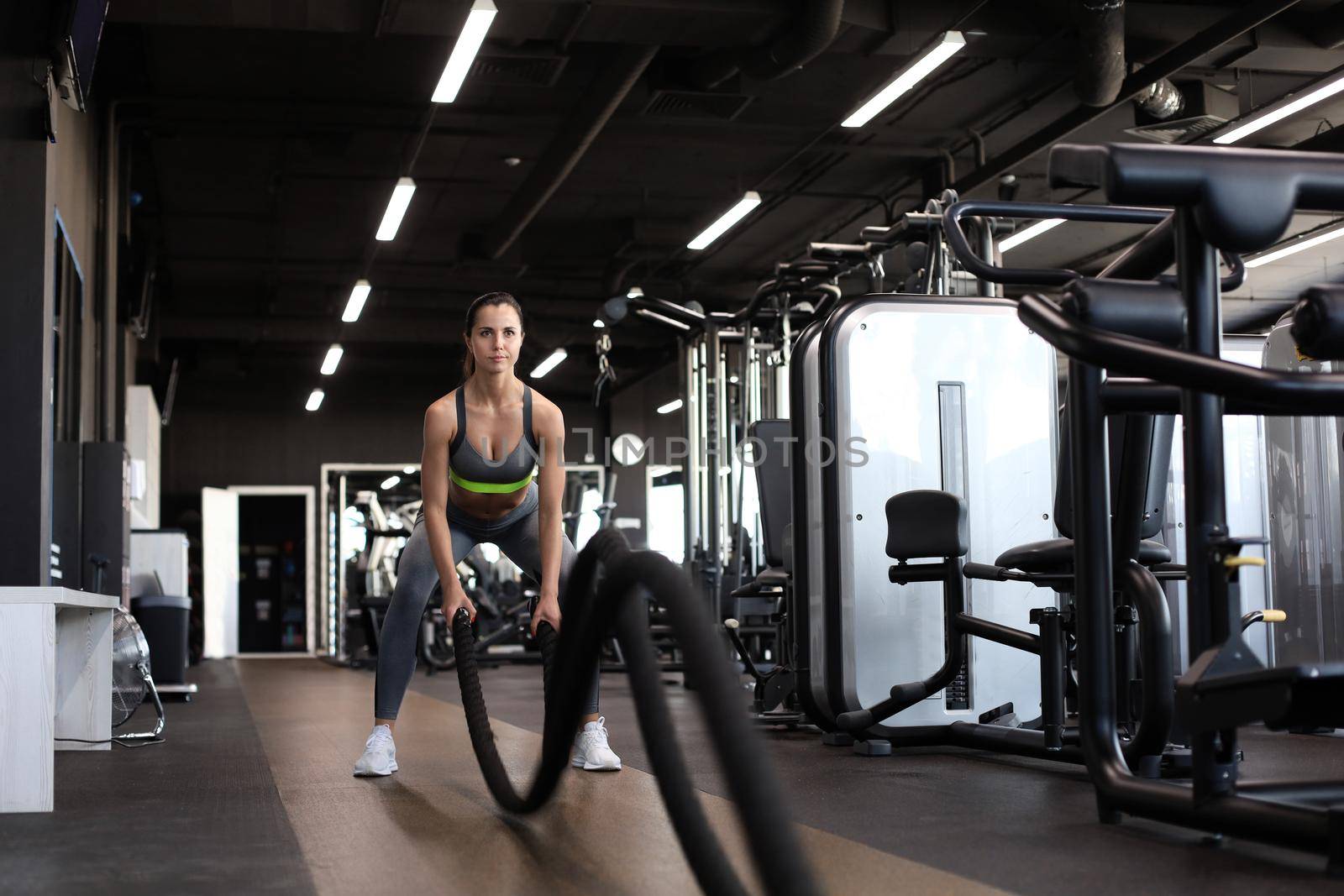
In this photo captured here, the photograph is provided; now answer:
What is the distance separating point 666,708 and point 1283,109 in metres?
7.41

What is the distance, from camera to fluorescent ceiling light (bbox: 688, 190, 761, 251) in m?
9.56

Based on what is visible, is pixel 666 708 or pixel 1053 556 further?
pixel 1053 556

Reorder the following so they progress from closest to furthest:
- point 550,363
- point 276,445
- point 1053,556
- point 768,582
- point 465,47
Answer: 1. point 1053,556
2. point 768,582
3. point 465,47
4. point 550,363
5. point 276,445

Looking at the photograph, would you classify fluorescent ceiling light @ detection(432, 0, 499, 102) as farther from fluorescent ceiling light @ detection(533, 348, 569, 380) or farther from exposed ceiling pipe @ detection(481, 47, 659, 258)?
fluorescent ceiling light @ detection(533, 348, 569, 380)

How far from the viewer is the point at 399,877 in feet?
6.68

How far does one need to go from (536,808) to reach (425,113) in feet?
23.1

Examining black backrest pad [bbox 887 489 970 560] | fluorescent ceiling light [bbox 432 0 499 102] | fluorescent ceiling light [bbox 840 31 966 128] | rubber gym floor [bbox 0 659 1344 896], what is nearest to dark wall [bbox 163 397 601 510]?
fluorescent ceiling light [bbox 840 31 966 128]

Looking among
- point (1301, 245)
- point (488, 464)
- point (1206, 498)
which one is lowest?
point (1206, 498)

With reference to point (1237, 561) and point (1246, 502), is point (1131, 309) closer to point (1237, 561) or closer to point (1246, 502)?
point (1237, 561)

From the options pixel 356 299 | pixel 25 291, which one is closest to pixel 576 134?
pixel 25 291

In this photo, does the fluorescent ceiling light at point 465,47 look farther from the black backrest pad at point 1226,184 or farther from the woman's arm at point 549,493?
the black backrest pad at point 1226,184

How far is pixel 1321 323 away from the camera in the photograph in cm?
209

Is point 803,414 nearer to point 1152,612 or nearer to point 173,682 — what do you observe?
point 1152,612

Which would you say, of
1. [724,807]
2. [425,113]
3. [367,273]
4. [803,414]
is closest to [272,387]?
[367,273]
